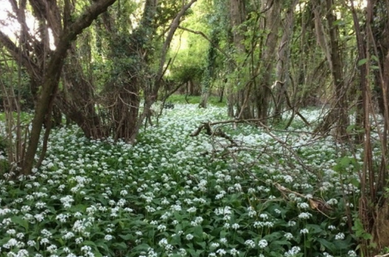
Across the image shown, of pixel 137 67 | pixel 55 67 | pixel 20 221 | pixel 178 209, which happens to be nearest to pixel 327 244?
pixel 178 209

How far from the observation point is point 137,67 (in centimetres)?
799

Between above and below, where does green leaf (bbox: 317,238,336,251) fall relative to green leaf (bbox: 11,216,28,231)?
below

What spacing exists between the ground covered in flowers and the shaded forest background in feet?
1.82

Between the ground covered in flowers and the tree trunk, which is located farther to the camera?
the tree trunk

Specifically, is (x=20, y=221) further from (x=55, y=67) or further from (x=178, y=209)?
(x=55, y=67)

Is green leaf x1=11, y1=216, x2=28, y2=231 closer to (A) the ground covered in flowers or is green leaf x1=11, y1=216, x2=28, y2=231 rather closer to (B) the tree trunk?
(A) the ground covered in flowers

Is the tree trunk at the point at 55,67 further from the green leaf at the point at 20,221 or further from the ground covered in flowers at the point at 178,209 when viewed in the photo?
the green leaf at the point at 20,221

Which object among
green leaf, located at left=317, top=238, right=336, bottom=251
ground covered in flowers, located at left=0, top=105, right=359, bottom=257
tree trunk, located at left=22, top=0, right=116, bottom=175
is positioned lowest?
green leaf, located at left=317, top=238, right=336, bottom=251

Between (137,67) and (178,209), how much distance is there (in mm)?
4450

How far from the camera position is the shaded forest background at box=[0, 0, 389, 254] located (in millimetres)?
3617

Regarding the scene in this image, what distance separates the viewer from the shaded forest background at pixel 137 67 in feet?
11.9

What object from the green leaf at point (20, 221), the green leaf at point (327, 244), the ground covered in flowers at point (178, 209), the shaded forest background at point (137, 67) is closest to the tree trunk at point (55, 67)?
the shaded forest background at point (137, 67)

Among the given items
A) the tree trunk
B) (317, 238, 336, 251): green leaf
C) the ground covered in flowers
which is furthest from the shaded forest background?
the ground covered in flowers

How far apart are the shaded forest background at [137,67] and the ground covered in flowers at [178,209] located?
0.56 metres
